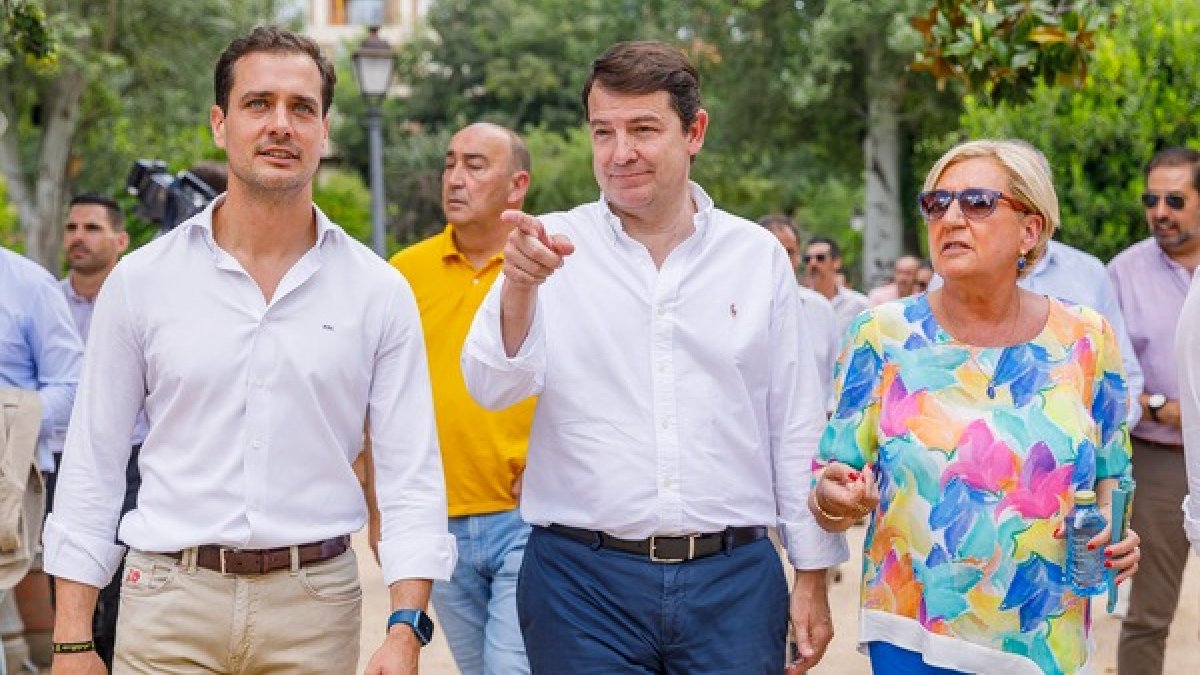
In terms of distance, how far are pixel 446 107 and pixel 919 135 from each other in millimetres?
17655

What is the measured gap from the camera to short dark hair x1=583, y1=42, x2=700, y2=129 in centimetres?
476

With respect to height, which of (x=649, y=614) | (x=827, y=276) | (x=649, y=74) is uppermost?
(x=649, y=74)

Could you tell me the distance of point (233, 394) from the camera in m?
4.30

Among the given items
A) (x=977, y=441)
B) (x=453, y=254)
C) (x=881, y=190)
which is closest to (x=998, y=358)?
(x=977, y=441)

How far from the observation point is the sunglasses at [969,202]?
4605 mm

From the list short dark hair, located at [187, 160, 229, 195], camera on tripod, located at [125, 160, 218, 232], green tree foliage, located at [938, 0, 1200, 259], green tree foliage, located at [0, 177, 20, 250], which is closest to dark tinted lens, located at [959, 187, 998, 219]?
camera on tripod, located at [125, 160, 218, 232]

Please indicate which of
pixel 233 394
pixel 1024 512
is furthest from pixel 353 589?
pixel 1024 512

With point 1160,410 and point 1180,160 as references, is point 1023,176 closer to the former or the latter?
point 1160,410

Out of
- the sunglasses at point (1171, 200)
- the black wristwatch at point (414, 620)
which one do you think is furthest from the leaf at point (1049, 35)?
the black wristwatch at point (414, 620)

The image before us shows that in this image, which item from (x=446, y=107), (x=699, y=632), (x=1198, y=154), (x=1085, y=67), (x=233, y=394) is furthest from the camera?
(x=446, y=107)

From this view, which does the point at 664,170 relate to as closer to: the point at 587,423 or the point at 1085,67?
the point at 587,423

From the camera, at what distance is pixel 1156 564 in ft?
25.7

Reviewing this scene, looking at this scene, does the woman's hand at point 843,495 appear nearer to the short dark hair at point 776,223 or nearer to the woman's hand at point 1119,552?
the woman's hand at point 1119,552

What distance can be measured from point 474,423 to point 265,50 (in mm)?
2199
